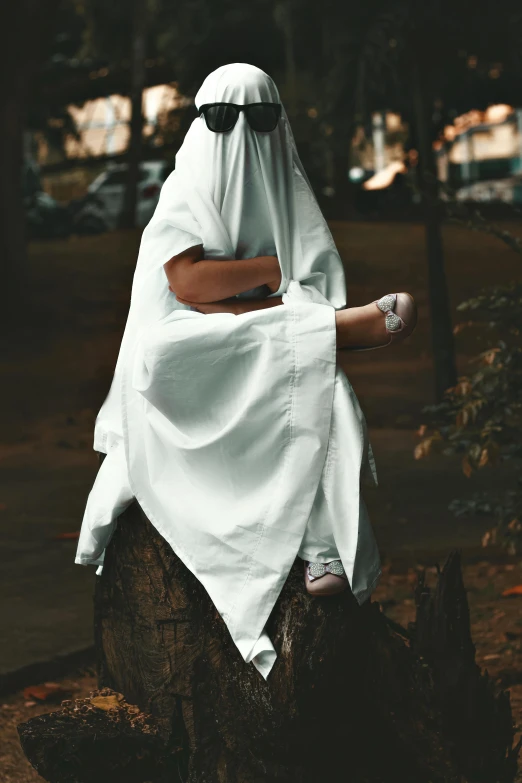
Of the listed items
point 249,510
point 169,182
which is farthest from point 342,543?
point 169,182

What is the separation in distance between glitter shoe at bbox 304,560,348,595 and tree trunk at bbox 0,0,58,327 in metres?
7.34

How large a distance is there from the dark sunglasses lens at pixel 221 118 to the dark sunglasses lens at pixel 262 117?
32 mm

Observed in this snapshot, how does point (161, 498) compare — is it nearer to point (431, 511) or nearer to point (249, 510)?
point (249, 510)

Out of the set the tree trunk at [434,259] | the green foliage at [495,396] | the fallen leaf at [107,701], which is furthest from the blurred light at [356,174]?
the fallen leaf at [107,701]

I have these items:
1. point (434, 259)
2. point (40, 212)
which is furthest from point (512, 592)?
point (40, 212)

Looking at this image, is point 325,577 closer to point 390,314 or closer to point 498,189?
point 390,314

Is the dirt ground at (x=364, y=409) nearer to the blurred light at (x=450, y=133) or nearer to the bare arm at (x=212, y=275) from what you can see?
the blurred light at (x=450, y=133)

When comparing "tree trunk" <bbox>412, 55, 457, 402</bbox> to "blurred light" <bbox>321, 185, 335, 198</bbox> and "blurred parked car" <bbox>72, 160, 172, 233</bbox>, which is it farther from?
"blurred parked car" <bbox>72, 160, 172, 233</bbox>

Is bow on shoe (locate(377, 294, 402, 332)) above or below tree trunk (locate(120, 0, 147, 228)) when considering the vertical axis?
below

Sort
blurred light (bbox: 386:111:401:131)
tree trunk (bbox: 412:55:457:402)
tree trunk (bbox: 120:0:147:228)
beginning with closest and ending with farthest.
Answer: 1. tree trunk (bbox: 412:55:457:402)
2. blurred light (bbox: 386:111:401:131)
3. tree trunk (bbox: 120:0:147:228)

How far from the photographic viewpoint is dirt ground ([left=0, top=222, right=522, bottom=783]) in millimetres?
4133

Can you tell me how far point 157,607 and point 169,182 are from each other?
3.02ft

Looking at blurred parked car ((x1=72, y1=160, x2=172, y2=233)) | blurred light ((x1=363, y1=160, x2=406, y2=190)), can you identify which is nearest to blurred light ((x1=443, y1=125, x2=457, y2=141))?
blurred light ((x1=363, y1=160, x2=406, y2=190))

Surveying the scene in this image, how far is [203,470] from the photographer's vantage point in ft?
7.38
